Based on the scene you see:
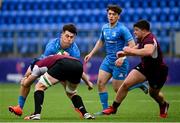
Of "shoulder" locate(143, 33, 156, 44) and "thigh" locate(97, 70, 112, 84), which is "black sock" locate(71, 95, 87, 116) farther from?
"thigh" locate(97, 70, 112, 84)

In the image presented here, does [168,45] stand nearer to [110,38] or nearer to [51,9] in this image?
[51,9]

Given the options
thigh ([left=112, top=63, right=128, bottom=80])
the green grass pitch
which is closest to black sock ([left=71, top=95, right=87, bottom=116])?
the green grass pitch

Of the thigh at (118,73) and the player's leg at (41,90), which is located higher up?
the player's leg at (41,90)

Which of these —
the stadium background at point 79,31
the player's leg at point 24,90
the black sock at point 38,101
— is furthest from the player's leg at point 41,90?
the stadium background at point 79,31

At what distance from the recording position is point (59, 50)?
42.5ft

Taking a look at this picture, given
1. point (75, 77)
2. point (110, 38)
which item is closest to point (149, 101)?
point (110, 38)

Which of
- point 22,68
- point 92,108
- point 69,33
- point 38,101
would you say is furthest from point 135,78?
point 22,68

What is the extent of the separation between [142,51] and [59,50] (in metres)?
1.76

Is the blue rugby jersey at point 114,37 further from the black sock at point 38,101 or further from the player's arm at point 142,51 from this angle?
the black sock at point 38,101

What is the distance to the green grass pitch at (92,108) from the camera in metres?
12.2

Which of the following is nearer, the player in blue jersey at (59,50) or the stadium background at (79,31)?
the player in blue jersey at (59,50)

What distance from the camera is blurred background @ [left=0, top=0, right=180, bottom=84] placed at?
82.3 feet

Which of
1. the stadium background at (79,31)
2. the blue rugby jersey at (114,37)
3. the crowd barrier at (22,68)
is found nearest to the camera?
the blue rugby jersey at (114,37)

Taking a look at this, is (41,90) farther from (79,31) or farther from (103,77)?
(79,31)
